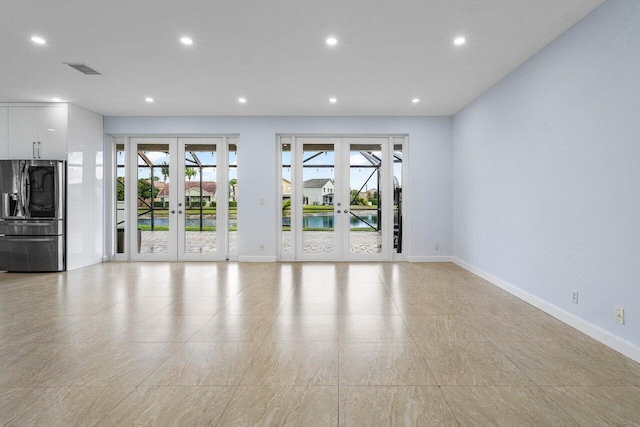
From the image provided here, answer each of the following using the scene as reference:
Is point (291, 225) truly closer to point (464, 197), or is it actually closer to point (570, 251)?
point (464, 197)

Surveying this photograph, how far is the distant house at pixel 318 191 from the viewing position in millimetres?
6824

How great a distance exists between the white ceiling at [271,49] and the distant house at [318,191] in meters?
1.59

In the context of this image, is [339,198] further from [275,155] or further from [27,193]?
[27,193]

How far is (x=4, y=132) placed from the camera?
225 inches

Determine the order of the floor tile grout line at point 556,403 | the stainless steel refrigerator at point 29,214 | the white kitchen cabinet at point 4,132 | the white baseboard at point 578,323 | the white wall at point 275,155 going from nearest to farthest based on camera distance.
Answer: the floor tile grout line at point 556,403 → the white baseboard at point 578,323 → the stainless steel refrigerator at point 29,214 → the white kitchen cabinet at point 4,132 → the white wall at point 275,155

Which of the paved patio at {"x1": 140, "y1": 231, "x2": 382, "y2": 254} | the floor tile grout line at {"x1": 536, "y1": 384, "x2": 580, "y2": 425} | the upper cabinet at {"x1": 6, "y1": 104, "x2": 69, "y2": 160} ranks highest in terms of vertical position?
the upper cabinet at {"x1": 6, "y1": 104, "x2": 69, "y2": 160}

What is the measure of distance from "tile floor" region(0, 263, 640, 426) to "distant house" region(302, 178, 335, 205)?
2.72m

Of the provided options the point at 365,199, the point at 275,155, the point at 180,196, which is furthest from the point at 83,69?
the point at 365,199

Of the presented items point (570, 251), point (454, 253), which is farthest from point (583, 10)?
point (454, 253)

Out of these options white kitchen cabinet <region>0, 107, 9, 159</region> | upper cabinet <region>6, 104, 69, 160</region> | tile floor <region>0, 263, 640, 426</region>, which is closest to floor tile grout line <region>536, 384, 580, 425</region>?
tile floor <region>0, 263, 640, 426</region>

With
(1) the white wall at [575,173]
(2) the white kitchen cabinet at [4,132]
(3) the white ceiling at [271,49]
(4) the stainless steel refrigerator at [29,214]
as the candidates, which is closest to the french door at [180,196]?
(3) the white ceiling at [271,49]

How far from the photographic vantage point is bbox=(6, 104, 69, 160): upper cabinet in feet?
18.8

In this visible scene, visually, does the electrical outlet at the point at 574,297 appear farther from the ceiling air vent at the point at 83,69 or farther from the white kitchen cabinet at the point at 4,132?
the white kitchen cabinet at the point at 4,132

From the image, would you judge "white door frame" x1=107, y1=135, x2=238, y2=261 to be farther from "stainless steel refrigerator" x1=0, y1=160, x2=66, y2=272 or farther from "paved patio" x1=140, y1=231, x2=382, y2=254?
"stainless steel refrigerator" x1=0, y1=160, x2=66, y2=272
